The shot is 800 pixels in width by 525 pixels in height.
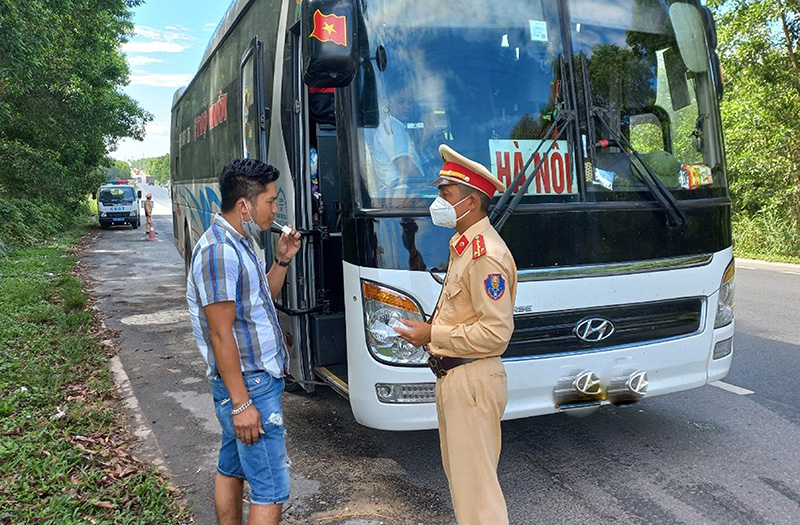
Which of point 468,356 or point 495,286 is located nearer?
point 495,286

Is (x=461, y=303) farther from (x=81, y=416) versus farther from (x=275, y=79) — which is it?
(x=81, y=416)

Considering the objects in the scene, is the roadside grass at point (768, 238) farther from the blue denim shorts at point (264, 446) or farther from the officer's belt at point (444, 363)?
the blue denim shorts at point (264, 446)

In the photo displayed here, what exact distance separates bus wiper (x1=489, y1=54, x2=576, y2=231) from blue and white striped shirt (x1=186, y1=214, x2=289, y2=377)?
48.5 inches

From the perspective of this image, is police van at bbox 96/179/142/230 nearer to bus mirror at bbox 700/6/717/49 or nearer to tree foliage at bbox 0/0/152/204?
tree foliage at bbox 0/0/152/204

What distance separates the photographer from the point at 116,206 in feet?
93.9

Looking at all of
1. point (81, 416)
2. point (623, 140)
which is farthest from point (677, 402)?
point (81, 416)

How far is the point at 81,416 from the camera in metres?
4.77

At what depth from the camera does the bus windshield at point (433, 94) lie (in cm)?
334

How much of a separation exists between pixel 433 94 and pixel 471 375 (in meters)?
1.56

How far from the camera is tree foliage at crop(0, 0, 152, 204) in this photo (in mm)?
12891

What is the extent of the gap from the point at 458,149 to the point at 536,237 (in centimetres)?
61

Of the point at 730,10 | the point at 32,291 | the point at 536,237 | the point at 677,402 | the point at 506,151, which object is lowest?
the point at 677,402

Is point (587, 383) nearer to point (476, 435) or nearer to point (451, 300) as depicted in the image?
point (476, 435)

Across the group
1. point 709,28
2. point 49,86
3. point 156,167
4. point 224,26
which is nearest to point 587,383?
point 709,28
